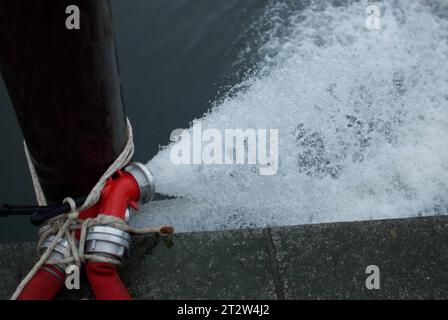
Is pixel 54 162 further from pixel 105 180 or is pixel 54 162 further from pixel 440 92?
pixel 440 92

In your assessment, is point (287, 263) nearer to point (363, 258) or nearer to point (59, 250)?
point (363, 258)

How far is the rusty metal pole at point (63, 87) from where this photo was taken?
1.93 m

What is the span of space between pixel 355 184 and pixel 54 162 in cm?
230

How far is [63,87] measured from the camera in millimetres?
2121

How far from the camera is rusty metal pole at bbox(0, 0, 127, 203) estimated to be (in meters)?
1.93

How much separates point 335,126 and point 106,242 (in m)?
2.48

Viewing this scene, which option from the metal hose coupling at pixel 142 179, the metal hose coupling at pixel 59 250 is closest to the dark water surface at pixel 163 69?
the metal hose coupling at pixel 142 179

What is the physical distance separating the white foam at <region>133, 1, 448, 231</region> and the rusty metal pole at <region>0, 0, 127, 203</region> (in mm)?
957

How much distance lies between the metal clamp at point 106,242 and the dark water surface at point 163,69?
1.83 meters

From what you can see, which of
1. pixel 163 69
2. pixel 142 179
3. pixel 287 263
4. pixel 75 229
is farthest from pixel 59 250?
pixel 163 69

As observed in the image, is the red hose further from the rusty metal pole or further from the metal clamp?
the rusty metal pole

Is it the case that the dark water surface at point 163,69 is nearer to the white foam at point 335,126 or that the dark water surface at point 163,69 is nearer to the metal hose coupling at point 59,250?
the white foam at point 335,126

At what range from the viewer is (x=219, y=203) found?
3641 mm
